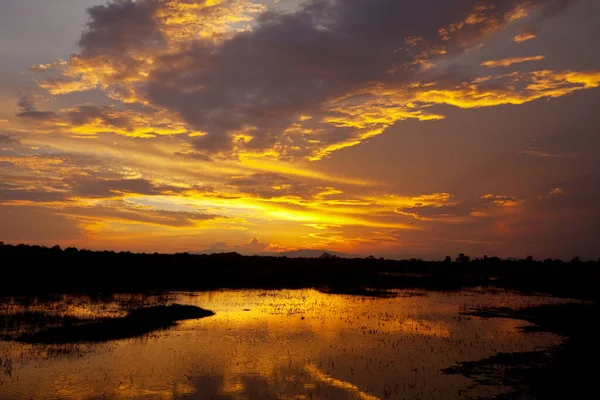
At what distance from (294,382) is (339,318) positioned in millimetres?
16154

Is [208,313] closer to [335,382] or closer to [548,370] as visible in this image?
[335,382]

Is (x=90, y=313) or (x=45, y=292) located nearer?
(x=90, y=313)

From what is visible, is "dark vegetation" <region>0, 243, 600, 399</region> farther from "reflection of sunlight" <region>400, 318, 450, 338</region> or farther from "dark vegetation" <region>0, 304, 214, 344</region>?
"reflection of sunlight" <region>400, 318, 450, 338</region>

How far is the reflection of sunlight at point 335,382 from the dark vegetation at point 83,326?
1203cm

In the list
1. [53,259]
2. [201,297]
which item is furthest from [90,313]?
[53,259]

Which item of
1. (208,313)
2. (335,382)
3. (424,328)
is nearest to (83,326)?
(208,313)

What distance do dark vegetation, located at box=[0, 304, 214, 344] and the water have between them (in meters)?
1.45

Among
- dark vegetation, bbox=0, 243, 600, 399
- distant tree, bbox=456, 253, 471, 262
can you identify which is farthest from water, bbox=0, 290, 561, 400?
distant tree, bbox=456, 253, 471, 262

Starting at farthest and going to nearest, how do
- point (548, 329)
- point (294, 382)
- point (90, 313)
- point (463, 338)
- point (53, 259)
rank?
point (53, 259), point (90, 313), point (548, 329), point (463, 338), point (294, 382)

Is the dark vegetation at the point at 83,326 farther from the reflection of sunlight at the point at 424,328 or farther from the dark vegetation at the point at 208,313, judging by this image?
the reflection of sunlight at the point at 424,328

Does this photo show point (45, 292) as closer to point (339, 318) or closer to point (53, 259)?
point (53, 259)

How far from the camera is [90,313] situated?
104 feet

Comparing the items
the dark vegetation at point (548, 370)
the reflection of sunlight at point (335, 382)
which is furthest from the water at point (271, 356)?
the dark vegetation at point (548, 370)

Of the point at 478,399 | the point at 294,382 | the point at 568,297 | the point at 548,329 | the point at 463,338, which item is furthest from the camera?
the point at 568,297
